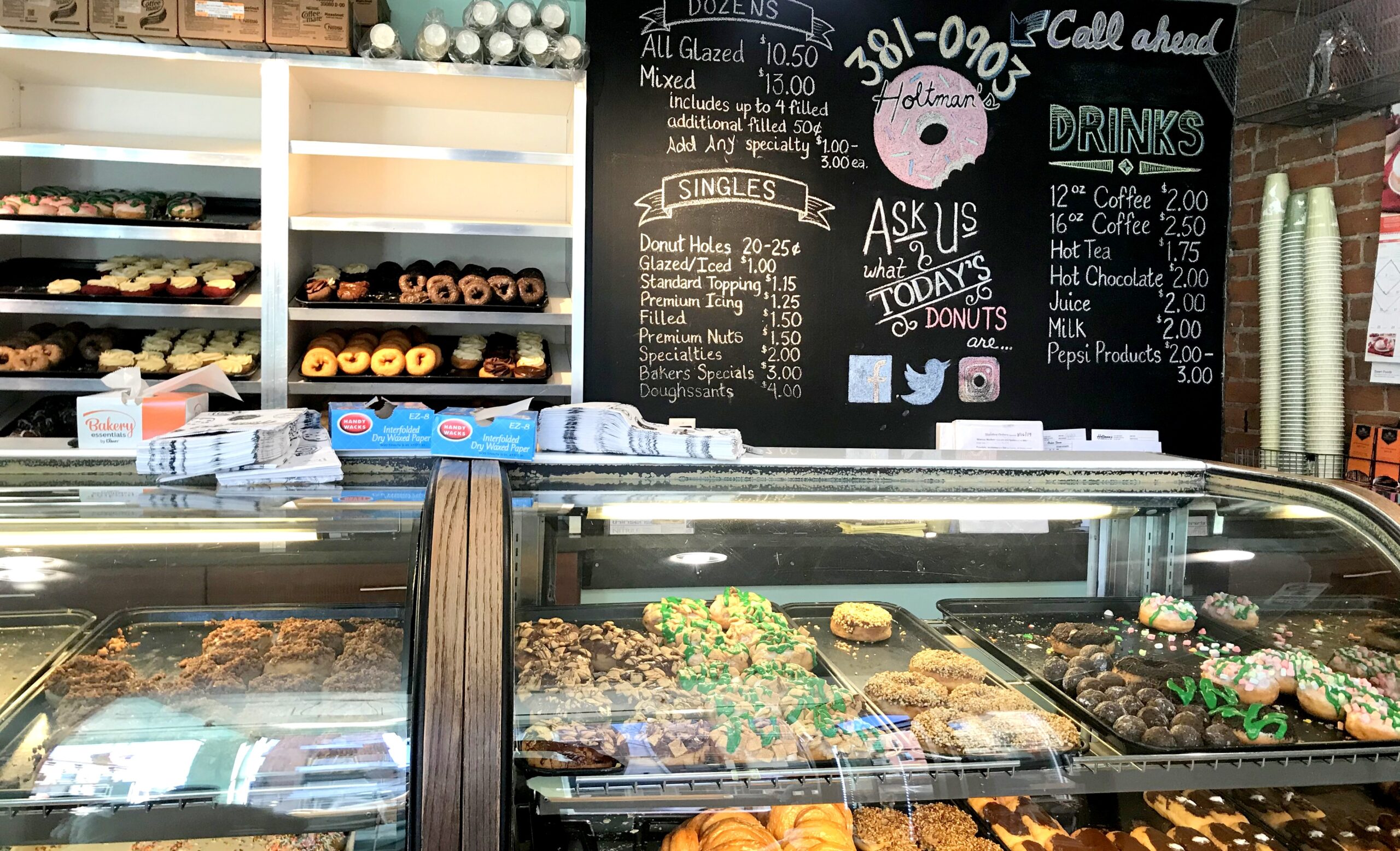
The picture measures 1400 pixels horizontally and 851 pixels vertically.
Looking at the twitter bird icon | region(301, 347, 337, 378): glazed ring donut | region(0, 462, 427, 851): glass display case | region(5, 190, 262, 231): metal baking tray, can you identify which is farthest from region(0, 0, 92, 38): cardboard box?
the twitter bird icon

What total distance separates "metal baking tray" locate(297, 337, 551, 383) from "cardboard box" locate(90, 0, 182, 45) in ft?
3.62

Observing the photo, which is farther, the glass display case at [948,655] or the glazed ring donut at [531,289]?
the glazed ring donut at [531,289]

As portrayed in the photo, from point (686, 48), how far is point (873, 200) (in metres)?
0.92

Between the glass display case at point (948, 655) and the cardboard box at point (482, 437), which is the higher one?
the cardboard box at point (482, 437)

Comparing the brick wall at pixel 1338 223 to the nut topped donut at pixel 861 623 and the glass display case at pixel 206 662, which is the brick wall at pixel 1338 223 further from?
the glass display case at pixel 206 662

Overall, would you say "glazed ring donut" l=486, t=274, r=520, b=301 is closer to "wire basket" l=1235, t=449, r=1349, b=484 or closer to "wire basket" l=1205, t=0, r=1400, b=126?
"wire basket" l=1235, t=449, r=1349, b=484

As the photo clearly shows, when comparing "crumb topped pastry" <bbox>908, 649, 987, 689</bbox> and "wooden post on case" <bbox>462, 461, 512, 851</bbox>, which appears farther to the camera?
"crumb topped pastry" <bbox>908, 649, 987, 689</bbox>

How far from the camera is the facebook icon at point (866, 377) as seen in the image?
13.4ft

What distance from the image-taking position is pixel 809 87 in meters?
4.00

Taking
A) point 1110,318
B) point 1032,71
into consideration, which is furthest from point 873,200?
point 1110,318

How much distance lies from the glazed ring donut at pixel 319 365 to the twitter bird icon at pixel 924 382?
2138 millimetres

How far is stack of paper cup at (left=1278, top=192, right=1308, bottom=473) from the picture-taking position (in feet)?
11.8

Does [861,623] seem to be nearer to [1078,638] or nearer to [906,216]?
[1078,638]

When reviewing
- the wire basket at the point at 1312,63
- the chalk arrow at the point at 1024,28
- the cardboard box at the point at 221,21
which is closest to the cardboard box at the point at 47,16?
the cardboard box at the point at 221,21
